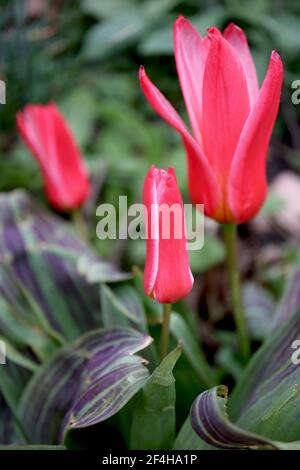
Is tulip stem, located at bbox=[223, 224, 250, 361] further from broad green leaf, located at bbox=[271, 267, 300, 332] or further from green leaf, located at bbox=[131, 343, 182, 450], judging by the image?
green leaf, located at bbox=[131, 343, 182, 450]

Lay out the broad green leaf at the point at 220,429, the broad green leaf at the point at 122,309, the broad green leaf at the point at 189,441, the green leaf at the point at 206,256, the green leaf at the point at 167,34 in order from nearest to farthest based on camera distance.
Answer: the broad green leaf at the point at 220,429
the broad green leaf at the point at 189,441
the broad green leaf at the point at 122,309
the green leaf at the point at 206,256
the green leaf at the point at 167,34

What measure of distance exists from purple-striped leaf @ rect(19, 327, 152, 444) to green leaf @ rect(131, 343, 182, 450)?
0.02m

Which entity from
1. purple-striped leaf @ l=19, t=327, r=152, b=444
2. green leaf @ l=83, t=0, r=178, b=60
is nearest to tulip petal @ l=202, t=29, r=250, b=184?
purple-striped leaf @ l=19, t=327, r=152, b=444

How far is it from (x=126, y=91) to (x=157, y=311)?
3.55ft

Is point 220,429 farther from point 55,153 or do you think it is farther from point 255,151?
point 55,153

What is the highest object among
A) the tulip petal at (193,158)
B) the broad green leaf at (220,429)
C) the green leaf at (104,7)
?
the green leaf at (104,7)

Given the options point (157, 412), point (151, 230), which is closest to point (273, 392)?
point (157, 412)

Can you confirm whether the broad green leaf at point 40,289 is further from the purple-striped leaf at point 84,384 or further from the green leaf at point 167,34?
the green leaf at point 167,34

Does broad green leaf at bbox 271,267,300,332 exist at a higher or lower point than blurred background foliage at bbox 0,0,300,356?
lower

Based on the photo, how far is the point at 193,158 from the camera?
74 cm

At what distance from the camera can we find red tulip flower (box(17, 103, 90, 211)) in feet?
3.41

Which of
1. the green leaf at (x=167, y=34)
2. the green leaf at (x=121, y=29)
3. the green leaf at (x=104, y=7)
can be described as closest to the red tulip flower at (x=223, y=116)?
the green leaf at (x=167, y=34)

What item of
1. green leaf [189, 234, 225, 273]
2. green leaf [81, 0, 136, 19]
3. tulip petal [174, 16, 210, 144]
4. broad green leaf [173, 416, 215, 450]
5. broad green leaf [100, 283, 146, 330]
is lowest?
broad green leaf [173, 416, 215, 450]

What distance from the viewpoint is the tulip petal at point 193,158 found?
2.31ft
